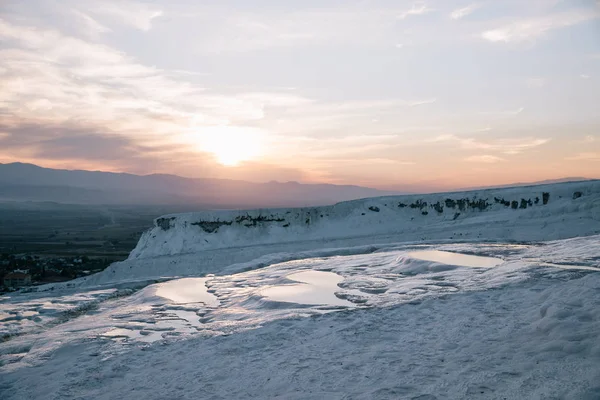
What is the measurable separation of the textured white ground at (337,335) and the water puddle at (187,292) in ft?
0.34

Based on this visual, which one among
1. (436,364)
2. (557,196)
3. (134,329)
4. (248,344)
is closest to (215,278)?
(134,329)

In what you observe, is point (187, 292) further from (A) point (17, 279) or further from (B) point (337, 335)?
(A) point (17, 279)

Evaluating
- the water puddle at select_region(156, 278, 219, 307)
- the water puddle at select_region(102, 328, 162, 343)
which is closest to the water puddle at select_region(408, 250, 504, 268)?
the water puddle at select_region(156, 278, 219, 307)

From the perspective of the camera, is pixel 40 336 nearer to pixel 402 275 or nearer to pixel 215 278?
pixel 215 278

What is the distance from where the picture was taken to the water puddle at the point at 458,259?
44.3ft

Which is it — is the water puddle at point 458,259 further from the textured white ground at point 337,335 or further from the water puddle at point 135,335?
the water puddle at point 135,335

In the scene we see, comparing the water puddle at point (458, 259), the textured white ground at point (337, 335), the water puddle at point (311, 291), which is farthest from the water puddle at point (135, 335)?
the water puddle at point (458, 259)

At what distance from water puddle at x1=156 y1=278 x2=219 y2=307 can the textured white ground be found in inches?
4.1

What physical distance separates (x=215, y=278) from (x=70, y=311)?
229 inches

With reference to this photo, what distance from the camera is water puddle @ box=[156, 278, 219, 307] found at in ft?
42.2

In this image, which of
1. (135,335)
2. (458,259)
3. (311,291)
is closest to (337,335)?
(311,291)

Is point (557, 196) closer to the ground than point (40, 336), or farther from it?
farther from it

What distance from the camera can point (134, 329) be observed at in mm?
9773

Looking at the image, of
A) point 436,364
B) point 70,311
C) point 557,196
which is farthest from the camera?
point 557,196
